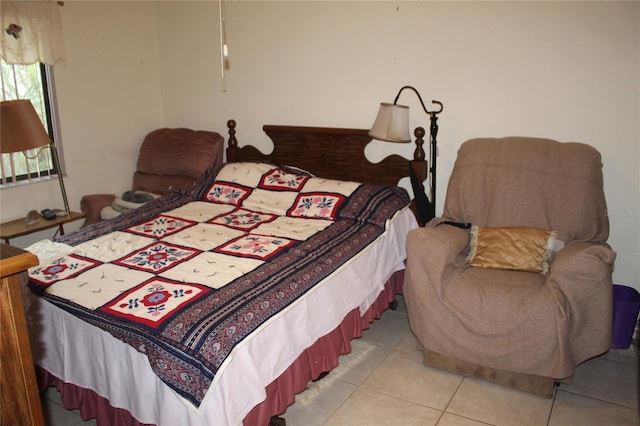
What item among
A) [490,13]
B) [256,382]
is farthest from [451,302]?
[490,13]

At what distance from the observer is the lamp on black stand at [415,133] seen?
301 centimetres

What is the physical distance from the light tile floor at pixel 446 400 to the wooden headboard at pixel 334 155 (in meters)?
1.23

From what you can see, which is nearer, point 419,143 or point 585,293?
point 585,293

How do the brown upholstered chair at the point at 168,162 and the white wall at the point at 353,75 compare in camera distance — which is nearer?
the white wall at the point at 353,75

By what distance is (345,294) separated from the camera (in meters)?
2.51

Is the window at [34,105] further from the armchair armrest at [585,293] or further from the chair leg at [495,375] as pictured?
the armchair armrest at [585,293]

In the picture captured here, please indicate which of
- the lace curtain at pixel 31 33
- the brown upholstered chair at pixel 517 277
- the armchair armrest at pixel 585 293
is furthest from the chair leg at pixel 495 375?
the lace curtain at pixel 31 33

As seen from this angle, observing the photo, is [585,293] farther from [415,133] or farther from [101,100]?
[101,100]

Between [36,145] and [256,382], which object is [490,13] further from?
[36,145]

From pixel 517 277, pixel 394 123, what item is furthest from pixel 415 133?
pixel 517 277

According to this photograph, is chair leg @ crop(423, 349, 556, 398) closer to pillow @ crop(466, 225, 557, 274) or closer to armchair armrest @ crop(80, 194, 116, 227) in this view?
pillow @ crop(466, 225, 557, 274)

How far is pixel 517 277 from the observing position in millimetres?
2551

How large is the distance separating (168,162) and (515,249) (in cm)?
262

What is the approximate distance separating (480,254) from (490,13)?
138 cm
